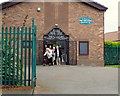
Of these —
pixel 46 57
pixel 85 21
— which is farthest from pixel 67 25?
pixel 46 57

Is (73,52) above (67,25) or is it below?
below

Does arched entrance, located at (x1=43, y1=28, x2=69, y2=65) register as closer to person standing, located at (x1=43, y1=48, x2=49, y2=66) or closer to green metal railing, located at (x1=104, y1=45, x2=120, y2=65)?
person standing, located at (x1=43, y1=48, x2=49, y2=66)

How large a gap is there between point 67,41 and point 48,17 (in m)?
2.87

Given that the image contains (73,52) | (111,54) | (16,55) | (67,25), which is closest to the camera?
(16,55)

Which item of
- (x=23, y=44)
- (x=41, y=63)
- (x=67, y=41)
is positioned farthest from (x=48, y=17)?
(x=23, y=44)

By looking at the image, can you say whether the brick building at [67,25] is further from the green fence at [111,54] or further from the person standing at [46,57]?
the green fence at [111,54]

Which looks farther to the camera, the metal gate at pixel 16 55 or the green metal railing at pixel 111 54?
the green metal railing at pixel 111 54

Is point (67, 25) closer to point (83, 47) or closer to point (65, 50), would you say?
point (65, 50)

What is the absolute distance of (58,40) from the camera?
2122cm

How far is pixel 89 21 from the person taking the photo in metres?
21.6

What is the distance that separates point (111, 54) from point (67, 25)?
6.57 metres

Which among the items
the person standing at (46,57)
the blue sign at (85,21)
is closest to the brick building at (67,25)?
the blue sign at (85,21)

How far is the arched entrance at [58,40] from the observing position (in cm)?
2111

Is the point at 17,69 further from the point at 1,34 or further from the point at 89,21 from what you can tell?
the point at 89,21
